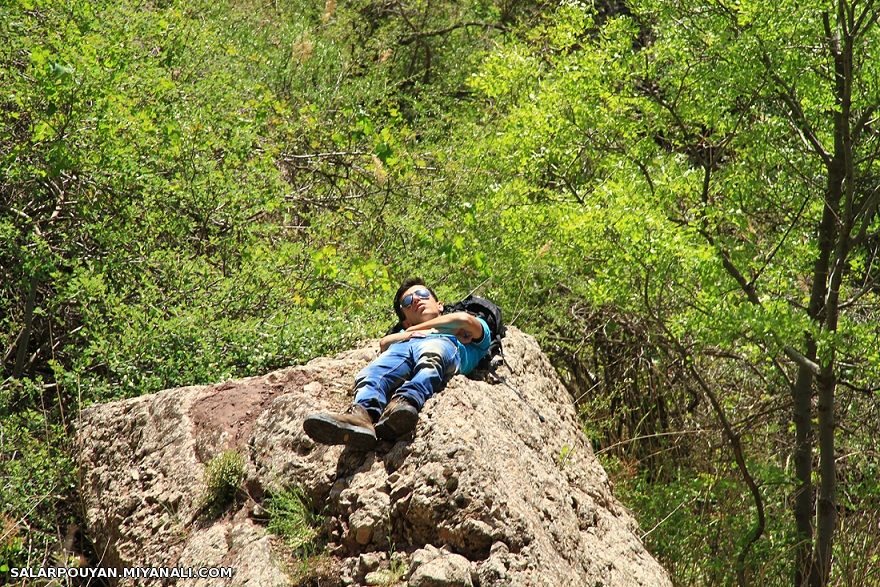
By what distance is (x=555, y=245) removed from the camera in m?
10.9

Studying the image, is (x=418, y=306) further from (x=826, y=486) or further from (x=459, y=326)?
(x=826, y=486)

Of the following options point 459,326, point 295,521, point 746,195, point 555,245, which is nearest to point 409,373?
point 459,326

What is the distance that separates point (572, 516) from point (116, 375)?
3.91 m

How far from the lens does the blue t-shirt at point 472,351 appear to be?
607 centimetres

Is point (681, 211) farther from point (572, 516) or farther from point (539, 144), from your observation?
point (572, 516)

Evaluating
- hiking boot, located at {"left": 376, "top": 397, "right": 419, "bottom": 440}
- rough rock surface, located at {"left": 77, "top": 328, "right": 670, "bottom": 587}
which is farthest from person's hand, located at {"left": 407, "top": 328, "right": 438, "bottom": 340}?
hiking boot, located at {"left": 376, "top": 397, "right": 419, "bottom": 440}

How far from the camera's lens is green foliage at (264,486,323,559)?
4.89 meters

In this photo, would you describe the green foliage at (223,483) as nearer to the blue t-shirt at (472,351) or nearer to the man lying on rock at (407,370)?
the man lying on rock at (407,370)

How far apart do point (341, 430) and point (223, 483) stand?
896mm

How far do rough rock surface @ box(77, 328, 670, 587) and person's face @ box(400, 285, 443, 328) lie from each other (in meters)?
0.38

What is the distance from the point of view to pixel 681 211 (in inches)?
412

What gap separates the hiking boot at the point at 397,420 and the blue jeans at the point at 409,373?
92 millimetres

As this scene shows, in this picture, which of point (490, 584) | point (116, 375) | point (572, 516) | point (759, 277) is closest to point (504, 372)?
point (572, 516)

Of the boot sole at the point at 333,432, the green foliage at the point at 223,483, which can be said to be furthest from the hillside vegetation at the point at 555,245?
the boot sole at the point at 333,432
